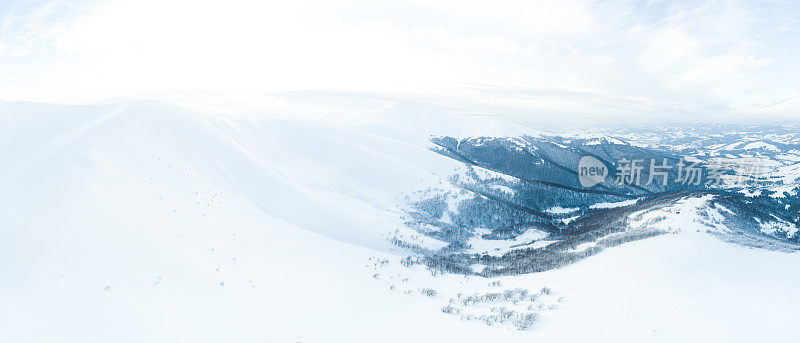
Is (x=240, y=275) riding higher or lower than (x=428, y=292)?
higher

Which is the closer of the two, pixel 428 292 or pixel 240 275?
pixel 240 275

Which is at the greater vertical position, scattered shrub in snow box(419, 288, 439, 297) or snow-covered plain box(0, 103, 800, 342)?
snow-covered plain box(0, 103, 800, 342)

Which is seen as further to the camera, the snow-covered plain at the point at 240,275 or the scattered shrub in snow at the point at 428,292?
the scattered shrub in snow at the point at 428,292

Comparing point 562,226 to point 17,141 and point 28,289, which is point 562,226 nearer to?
point 28,289

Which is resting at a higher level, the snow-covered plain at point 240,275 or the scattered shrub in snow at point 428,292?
the snow-covered plain at point 240,275

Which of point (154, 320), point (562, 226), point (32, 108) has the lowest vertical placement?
point (562, 226)

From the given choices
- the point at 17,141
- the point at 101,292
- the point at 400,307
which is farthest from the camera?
the point at 17,141

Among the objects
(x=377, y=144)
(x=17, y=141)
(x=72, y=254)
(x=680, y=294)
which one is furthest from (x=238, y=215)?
(x=377, y=144)

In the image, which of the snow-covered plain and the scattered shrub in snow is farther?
the scattered shrub in snow
